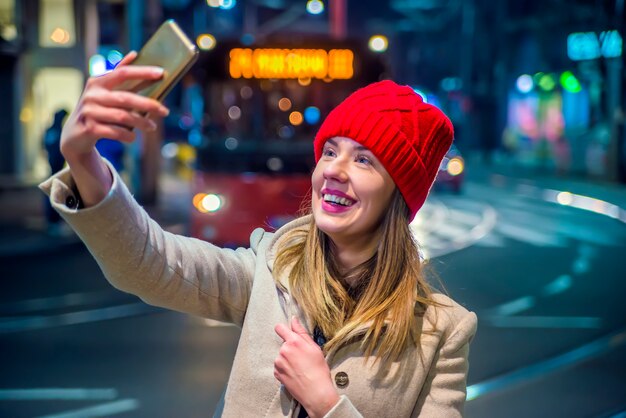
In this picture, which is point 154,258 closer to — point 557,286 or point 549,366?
point 549,366

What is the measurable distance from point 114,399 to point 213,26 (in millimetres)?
40962

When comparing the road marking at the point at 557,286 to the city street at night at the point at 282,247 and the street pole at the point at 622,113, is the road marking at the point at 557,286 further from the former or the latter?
the street pole at the point at 622,113

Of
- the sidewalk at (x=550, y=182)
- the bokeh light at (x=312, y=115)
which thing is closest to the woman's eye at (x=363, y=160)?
the bokeh light at (x=312, y=115)

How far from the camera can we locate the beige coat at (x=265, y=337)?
2289 millimetres

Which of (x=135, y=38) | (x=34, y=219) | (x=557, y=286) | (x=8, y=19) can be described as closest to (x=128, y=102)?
(x=557, y=286)

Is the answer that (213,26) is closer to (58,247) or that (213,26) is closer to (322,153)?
(58,247)

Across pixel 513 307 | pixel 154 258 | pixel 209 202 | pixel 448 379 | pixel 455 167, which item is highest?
pixel 154 258

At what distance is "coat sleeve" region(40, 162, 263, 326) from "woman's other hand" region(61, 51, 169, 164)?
7.8 inches

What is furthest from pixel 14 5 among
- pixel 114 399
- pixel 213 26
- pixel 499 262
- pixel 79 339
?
pixel 114 399

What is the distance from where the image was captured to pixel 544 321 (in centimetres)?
958

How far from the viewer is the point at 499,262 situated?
13539 millimetres

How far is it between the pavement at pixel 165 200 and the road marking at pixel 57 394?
24.1 ft

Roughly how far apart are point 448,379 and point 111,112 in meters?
1.08

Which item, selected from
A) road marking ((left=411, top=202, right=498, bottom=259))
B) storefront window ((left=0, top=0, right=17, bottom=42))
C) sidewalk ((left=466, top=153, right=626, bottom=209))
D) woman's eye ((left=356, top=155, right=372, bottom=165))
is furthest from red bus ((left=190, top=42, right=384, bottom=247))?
storefront window ((left=0, top=0, right=17, bottom=42))
